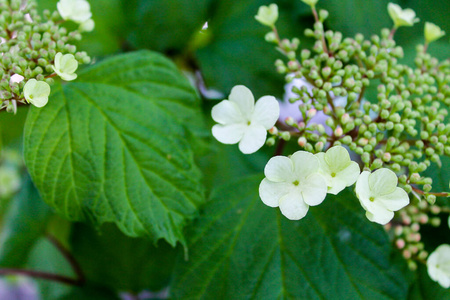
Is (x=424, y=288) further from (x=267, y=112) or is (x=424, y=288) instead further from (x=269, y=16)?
(x=269, y=16)

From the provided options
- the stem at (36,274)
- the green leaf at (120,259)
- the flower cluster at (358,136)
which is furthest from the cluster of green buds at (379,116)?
the stem at (36,274)

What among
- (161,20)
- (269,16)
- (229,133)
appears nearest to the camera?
(229,133)

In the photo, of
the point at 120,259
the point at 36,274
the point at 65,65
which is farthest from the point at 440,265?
the point at 36,274

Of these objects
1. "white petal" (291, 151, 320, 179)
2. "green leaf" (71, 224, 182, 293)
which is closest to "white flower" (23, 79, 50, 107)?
"white petal" (291, 151, 320, 179)

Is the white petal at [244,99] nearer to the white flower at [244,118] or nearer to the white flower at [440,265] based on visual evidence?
the white flower at [244,118]

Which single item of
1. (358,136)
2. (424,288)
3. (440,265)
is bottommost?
(424,288)

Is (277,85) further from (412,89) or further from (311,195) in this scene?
(311,195)

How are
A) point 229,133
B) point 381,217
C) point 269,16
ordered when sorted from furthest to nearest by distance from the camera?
point 269,16
point 229,133
point 381,217
